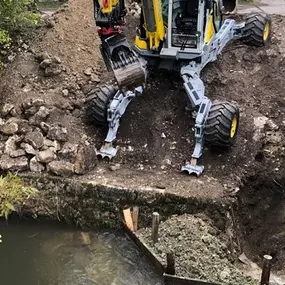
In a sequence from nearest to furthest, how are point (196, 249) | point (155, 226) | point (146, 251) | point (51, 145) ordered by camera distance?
point (196, 249) < point (155, 226) < point (146, 251) < point (51, 145)

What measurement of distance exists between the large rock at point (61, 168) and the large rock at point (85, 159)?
81mm

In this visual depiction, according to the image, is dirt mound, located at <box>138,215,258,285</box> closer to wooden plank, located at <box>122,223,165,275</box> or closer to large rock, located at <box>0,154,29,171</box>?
wooden plank, located at <box>122,223,165,275</box>

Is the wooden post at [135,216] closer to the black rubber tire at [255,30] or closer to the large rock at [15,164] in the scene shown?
the large rock at [15,164]

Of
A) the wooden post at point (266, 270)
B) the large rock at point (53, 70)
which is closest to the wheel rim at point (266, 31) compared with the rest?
the large rock at point (53, 70)

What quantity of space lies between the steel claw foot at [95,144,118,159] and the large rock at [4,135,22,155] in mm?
1258

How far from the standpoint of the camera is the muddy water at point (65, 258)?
8.68 metres

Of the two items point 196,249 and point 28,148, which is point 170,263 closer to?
point 196,249

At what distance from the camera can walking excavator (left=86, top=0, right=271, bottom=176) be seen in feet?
29.8

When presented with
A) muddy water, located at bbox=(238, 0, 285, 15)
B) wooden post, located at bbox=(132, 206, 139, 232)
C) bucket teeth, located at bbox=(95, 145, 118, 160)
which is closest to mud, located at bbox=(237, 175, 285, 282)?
wooden post, located at bbox=(132, 206, 139, 232)

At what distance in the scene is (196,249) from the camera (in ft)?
27.9

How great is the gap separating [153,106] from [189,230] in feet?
9.15

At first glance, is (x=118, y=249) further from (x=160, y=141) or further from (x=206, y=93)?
(x=206, y=93)

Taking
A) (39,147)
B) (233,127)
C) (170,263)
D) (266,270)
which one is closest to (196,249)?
(170,263)

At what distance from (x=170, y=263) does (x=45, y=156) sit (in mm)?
2798
